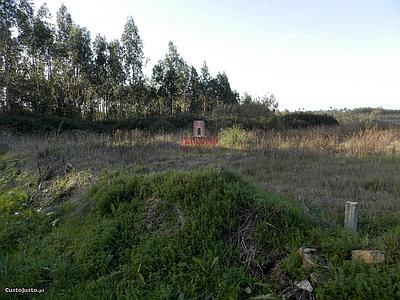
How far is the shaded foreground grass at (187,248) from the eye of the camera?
8.31ft

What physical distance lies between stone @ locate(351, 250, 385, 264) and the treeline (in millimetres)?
22994

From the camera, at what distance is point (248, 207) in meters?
3.26

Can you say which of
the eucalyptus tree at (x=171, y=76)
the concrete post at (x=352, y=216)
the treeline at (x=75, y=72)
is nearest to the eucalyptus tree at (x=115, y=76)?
the treeline at (x=75, y=72)

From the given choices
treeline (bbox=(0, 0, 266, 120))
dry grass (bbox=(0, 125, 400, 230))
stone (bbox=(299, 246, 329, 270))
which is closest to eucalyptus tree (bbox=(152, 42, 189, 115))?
treeline (bbox=(0, 0, 266, 120))

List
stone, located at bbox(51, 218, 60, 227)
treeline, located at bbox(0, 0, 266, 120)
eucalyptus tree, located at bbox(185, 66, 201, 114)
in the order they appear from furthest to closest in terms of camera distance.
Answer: eucalyptus tree, located at bbox(185, 66, 201, 114), treeline, located at bbox(0, 0, 266, 120), stone, located at bbox(51, 218, 60, 227)

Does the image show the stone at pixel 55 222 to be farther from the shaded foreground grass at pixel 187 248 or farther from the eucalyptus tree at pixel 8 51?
the eucalyptus tree at pixel 8 51

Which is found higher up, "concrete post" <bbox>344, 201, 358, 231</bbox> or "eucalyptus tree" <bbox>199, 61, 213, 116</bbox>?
"eucalyptus tree" <bbox>199, 61, 213, 116</bbox>

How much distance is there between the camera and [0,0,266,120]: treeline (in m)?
24.9

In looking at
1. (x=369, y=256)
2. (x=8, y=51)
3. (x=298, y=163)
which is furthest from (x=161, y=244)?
(x=8, y=51)

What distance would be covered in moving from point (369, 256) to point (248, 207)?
1182 millimetres

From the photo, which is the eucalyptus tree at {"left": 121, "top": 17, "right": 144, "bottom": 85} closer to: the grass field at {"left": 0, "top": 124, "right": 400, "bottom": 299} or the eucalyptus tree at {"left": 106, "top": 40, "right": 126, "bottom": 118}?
the eucalyptus tree at {"left": 106, "top": 40, "right": 126, "bottom": 118}

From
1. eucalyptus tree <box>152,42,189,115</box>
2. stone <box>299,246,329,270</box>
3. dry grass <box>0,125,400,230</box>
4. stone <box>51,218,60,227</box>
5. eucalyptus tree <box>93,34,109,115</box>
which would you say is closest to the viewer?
stone <box>299,246,329,270</box>

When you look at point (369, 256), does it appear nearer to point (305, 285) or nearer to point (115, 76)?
point (305, 285)

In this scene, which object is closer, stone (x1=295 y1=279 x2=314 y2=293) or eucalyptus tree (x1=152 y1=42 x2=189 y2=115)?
stone (x1=295 y1=279 x2=314 y2=293)
